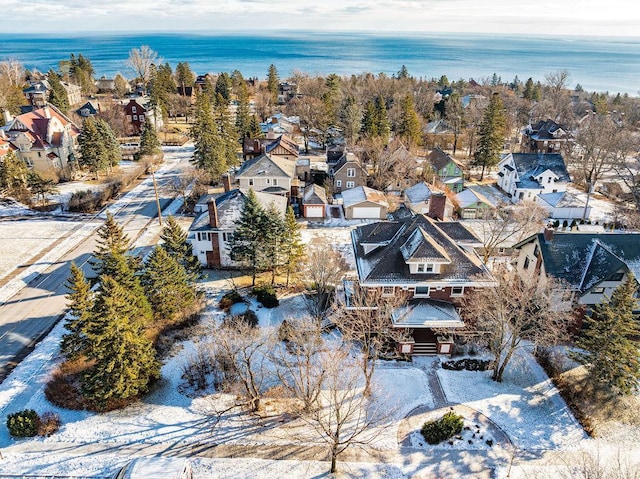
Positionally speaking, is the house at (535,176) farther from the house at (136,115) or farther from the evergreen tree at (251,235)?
the house at (136,115)

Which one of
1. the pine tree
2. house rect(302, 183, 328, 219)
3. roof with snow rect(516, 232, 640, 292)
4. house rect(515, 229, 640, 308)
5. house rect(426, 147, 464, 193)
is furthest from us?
house rect(426, 147, 464, 193)

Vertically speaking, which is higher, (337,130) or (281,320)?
(337,130)

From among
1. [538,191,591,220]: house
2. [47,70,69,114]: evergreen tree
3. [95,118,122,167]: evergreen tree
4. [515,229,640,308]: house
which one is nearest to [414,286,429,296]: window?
[515,229,640,308]: house

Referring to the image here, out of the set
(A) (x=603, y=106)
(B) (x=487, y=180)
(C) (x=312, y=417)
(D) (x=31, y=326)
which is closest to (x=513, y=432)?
(C) (x=312, y=417)

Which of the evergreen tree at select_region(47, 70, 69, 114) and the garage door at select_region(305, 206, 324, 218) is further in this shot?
the evergreen tree at select_region(47, 70, 69, 114)

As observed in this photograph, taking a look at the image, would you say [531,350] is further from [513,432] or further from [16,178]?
[16,178]

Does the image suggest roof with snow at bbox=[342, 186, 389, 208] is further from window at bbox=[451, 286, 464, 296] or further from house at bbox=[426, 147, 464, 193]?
window at bbox=[451, 286, 464, 296]
